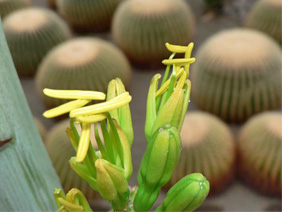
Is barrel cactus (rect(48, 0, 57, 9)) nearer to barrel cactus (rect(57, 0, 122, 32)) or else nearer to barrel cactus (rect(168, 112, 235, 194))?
barrel cactus (rect(57, 0, 122, 32))

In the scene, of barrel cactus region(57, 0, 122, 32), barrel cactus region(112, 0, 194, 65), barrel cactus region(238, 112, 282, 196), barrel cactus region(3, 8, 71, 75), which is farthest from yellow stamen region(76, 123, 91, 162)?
barrel cactus region(57, 0, 122, 32)

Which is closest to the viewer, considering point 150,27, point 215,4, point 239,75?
point 239,75

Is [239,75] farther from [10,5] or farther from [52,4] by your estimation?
[52,4]

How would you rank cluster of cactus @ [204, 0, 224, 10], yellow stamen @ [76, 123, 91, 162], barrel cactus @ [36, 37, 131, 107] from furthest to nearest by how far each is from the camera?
cluster of cactus @ [204, 0, 224, 10]
barrel cactus @ [36, 37, 131, 107]
yellow stamen @ [76, 123, 91, 162]

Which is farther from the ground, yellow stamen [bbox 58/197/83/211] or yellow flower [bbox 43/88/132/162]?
yellow flower [bbox 43/88/132/162]

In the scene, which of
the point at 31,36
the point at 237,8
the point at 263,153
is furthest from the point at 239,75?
the point at 237,8

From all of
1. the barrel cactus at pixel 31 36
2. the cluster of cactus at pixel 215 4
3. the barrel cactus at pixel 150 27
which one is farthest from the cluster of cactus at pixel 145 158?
the cluster of cactus at pixel 215 4

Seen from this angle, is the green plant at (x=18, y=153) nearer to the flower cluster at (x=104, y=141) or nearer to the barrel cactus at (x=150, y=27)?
the flower cluster at (x=104, y=141)
